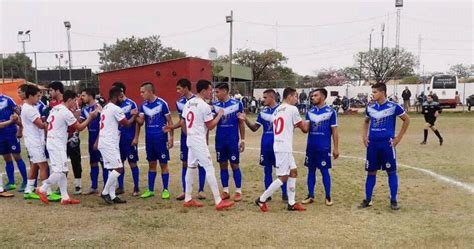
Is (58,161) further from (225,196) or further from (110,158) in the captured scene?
(225,196)

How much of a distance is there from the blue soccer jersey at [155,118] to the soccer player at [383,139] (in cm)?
376

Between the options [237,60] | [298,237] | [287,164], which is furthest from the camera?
[237,60]

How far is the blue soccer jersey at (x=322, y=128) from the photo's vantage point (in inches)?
309

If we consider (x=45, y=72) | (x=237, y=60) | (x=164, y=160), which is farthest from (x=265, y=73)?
(x=164, y=160)

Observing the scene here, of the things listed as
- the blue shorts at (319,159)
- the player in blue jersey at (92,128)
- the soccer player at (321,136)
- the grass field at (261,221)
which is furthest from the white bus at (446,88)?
the player in blue jersey at (92,128)

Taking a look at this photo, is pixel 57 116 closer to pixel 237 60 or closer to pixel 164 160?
pixel 164 160

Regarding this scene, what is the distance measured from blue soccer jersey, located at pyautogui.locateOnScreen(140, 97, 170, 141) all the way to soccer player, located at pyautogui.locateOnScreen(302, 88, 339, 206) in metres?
2.73

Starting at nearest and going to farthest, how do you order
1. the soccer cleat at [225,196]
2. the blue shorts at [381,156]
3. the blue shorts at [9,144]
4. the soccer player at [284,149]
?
the soccer player at [284,149] → the blue shorts at [381,156] → the soccer cleat at [225,196] → the blue shorts at [9,144]

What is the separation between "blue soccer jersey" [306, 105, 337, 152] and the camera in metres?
7.84

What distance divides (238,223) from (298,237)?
108 centimetres

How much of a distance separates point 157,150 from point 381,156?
13.3ft

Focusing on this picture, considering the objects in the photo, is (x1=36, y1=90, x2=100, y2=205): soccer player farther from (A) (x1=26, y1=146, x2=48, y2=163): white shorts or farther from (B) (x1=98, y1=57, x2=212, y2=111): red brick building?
(B) (x1=98, y1=57, x2=212, y2=111): red brick building

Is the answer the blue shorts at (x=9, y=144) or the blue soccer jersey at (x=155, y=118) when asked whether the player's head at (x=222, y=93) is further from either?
the blue shorts at (x=9, y=144)

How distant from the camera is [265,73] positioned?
63062 millimetres
